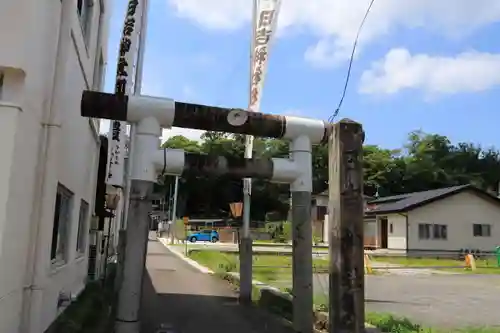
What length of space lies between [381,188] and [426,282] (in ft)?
161

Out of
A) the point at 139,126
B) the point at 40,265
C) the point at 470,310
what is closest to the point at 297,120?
the point at 139,126

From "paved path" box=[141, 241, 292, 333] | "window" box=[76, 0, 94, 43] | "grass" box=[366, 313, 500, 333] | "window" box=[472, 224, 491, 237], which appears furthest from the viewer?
"window" box=[472, 224, 491, 237]

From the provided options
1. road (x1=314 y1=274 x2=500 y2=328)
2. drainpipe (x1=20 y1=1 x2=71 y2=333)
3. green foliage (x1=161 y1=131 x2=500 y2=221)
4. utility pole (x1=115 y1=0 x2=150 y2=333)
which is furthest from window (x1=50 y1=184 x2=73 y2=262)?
green foliage (x1=161 y1=131 x2=500 y2=221)

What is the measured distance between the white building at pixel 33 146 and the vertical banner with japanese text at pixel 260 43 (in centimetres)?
475

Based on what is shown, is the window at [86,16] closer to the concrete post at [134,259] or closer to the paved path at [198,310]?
the concrete post at [134,259]

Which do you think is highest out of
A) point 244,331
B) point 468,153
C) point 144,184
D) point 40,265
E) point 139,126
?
point 468,153

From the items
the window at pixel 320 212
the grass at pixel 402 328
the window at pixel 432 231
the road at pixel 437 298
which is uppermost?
the window at pixel 320 212

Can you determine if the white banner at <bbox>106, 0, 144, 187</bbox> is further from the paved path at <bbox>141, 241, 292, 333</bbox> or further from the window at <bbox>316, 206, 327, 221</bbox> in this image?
the window at <bbox>316, 206, 327, 221</bbox>

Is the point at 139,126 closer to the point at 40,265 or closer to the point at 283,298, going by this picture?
the point at 40,265

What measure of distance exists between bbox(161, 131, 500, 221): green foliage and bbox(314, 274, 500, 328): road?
43.5m

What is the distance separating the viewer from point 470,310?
11.7 metres

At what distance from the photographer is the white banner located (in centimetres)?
1052

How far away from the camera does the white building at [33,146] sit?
5.09 m

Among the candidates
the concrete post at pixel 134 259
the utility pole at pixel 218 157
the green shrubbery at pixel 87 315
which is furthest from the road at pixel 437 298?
the green shrubbery at pixel 87 315
